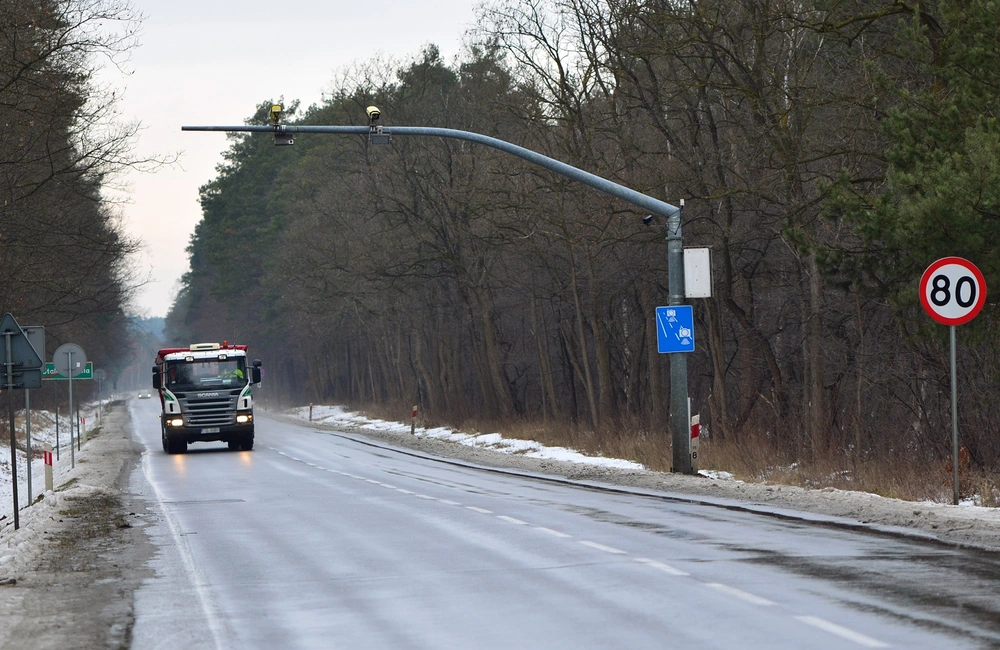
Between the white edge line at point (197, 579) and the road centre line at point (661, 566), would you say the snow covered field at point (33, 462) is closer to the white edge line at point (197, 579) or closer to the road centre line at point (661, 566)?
the white edge line at point (197, 579)

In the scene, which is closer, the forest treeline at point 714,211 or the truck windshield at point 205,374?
the forest treeline at point 714,211

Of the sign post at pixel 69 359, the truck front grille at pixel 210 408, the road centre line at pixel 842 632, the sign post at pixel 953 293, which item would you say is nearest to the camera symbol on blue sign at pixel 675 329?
the sign post at pixel 953 293

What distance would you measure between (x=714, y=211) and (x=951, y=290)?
16511 mm

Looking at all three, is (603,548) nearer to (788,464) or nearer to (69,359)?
(788,464)

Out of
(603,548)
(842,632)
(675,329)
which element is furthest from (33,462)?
(842,632)

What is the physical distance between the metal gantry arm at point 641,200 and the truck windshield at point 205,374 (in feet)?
60.1

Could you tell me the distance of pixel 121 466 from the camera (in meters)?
35.0

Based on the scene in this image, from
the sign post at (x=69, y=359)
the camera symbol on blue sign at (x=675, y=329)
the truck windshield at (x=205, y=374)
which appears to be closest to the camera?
the camera symbol on blue sign at (x=675, y=329)

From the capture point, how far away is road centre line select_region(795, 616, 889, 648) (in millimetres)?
7898

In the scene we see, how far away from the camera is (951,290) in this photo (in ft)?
53.7

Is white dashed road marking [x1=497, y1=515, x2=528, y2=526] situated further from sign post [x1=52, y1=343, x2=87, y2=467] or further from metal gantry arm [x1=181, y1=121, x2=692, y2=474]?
sign post [x1=52, y1=343, x2=87, y2=467]

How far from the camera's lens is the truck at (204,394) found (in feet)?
129

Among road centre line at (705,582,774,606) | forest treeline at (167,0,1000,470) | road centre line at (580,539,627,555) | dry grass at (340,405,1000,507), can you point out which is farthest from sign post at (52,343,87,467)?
road centre line at (705,582,774,606)

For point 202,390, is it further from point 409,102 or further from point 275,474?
point 409,102
